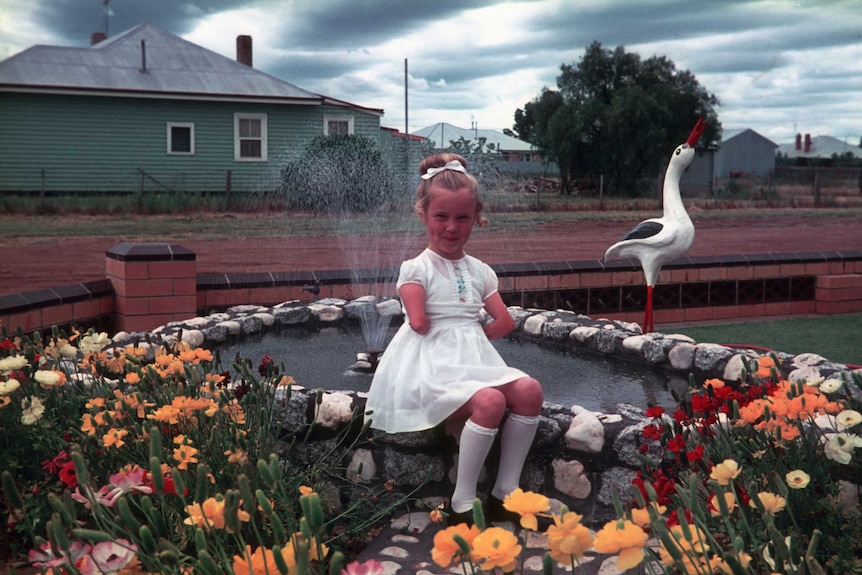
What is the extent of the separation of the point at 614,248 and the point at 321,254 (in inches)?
362

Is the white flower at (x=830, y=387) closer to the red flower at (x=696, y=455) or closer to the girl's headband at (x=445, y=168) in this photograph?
the red flower at (x=696, y=455)

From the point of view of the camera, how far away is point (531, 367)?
14.0 ft

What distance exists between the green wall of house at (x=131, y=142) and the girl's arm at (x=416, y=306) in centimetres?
1546

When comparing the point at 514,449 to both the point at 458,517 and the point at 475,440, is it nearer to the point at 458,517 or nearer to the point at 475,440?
the point at 475,440

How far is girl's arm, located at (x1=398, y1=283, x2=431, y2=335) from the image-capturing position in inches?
119

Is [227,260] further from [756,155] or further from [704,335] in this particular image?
[756,155]

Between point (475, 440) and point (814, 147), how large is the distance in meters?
55.8

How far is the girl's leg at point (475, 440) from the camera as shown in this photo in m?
2.68

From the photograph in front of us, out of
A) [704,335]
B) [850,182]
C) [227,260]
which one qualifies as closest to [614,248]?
[704,335]

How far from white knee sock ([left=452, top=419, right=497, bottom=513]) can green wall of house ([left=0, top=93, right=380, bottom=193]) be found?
52.3 ft

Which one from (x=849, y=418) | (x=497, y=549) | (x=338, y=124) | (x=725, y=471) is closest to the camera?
(x=497, y=549)

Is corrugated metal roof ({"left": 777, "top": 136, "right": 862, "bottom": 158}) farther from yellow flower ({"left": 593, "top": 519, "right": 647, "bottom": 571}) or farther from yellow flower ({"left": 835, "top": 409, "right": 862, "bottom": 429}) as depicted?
yellow flower ({"left": 593, "top": 519, "right": 647, "bottom": 571})

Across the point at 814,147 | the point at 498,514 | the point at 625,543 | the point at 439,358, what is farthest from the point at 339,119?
the point at 814,147

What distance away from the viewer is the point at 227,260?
1195 cm
